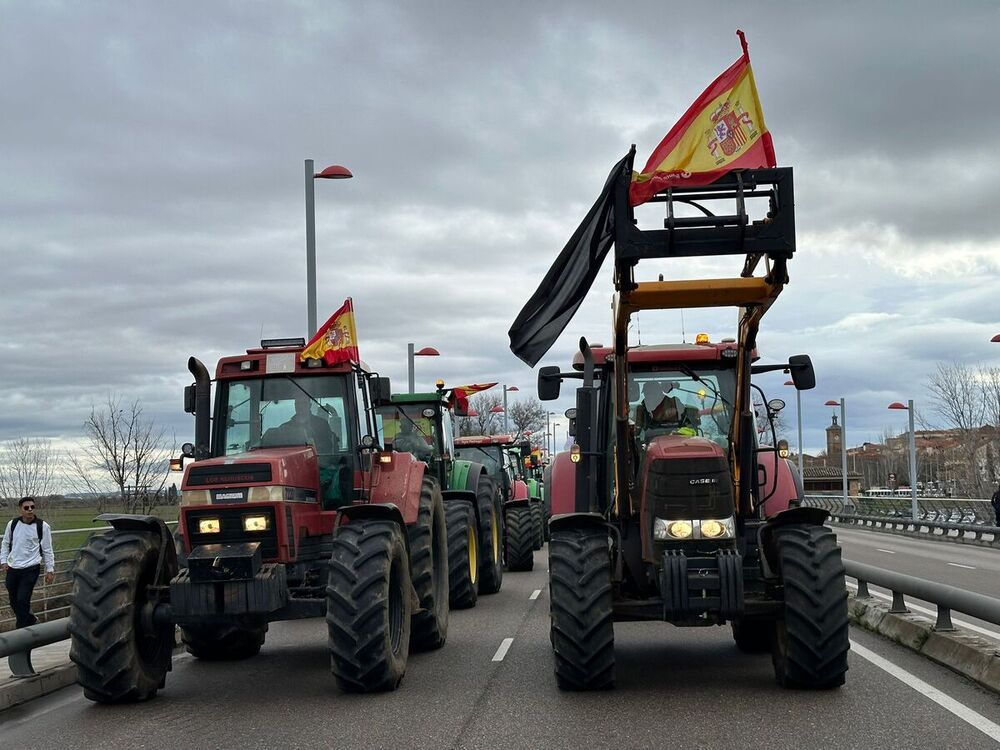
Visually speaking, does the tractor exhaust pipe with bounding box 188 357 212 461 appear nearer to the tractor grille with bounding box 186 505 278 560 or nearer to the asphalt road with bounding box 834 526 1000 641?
the tractor grille with bounding box 186 505 278 560

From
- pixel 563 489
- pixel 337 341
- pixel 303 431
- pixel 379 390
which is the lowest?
pixel 563 489

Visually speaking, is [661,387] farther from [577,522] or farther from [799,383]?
[577,522]

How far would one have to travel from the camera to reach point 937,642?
33.9ft

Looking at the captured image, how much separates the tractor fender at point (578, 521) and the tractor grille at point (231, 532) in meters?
2.32

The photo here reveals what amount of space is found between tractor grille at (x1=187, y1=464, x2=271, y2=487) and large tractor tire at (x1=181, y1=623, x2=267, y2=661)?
7.38 ft

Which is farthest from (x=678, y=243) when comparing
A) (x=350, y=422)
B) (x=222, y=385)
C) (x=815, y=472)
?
(x=815, y=472)

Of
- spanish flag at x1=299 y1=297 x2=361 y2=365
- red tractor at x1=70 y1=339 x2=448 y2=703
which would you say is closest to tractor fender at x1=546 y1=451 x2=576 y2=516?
red tractor at x1=70 y1=339 x2=448 y2=703

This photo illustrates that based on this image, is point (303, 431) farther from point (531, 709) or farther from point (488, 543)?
point (488, 543)

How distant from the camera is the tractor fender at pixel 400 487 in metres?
11.1

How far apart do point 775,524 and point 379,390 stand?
3.95 metres

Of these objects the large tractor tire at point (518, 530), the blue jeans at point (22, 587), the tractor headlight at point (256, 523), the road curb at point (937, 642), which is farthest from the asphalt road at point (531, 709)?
the large tractor tire at point (518, 530)

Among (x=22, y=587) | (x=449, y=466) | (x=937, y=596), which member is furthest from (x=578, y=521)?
(x=449, y=466)

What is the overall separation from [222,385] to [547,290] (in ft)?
12.5

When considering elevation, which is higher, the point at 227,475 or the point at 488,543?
the point at 227,475
